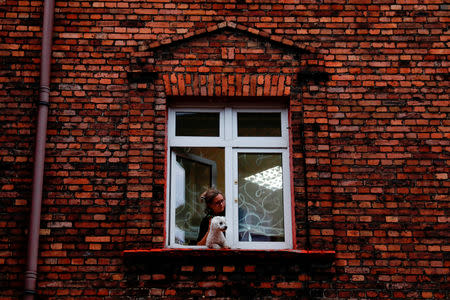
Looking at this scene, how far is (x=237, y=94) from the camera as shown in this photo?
20.3 ft

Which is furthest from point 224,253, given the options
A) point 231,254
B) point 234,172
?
point 234,172

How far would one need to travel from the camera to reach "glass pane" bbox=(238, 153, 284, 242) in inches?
237

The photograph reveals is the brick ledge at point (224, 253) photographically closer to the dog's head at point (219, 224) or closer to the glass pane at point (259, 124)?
the dog's head at point (219, 224)

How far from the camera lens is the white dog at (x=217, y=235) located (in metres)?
5.72

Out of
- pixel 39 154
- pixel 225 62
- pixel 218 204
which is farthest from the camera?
pixel 225 62

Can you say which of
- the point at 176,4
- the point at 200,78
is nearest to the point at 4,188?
the point at 200,78

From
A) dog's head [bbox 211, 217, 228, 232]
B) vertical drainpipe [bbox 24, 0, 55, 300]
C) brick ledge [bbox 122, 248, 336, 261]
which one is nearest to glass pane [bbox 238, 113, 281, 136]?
dog's head [bbox 211, 217, 228, 232]

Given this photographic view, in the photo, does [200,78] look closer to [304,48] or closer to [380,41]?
[304,48]

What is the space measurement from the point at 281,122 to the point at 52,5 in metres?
3.02

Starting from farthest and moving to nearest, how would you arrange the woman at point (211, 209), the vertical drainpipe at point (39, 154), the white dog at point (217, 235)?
the woman at point (211, 209)
the white dog at point (217, 235)
the vertical drainpipe at point (39, 154)

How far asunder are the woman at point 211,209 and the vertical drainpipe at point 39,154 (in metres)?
1.75

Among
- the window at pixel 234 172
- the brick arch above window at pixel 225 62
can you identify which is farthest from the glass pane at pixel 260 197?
the brick arch above window at pixel 225 62

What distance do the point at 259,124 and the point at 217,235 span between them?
144 cm

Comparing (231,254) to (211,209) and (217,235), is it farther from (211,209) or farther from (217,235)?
(211,209)
